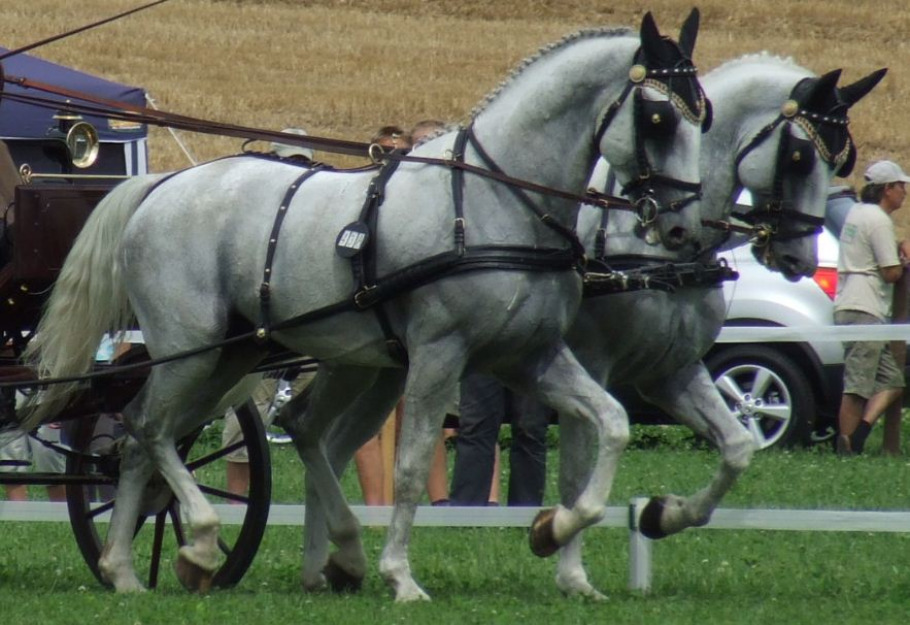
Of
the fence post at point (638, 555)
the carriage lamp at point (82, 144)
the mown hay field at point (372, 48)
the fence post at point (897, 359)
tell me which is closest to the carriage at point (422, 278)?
the fence post at point (638, 555)

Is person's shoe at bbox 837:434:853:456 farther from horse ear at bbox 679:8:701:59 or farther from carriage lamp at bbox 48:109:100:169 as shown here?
horse ear at bbox 679:8:701:59

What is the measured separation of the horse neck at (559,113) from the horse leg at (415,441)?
689 millimetres

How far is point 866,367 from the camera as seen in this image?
1216cm

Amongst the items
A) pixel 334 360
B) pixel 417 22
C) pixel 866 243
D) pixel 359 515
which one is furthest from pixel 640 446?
pixel 417 22

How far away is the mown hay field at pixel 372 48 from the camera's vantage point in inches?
1007

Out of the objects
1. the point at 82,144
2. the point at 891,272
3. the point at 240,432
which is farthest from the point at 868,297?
the point at 82,144

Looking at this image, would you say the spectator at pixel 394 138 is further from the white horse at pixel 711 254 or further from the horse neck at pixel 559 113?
the horse neck at pixel 559 113

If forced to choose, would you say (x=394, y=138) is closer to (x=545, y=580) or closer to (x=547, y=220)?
(x=545, y=580)

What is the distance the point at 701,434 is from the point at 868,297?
546 centimetres

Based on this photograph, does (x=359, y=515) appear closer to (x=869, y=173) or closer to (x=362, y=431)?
(x=362, y=431)

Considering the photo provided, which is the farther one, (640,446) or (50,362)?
(640,446)

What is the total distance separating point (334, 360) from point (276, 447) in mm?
5949

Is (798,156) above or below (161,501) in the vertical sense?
above

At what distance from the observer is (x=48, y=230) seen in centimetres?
735
